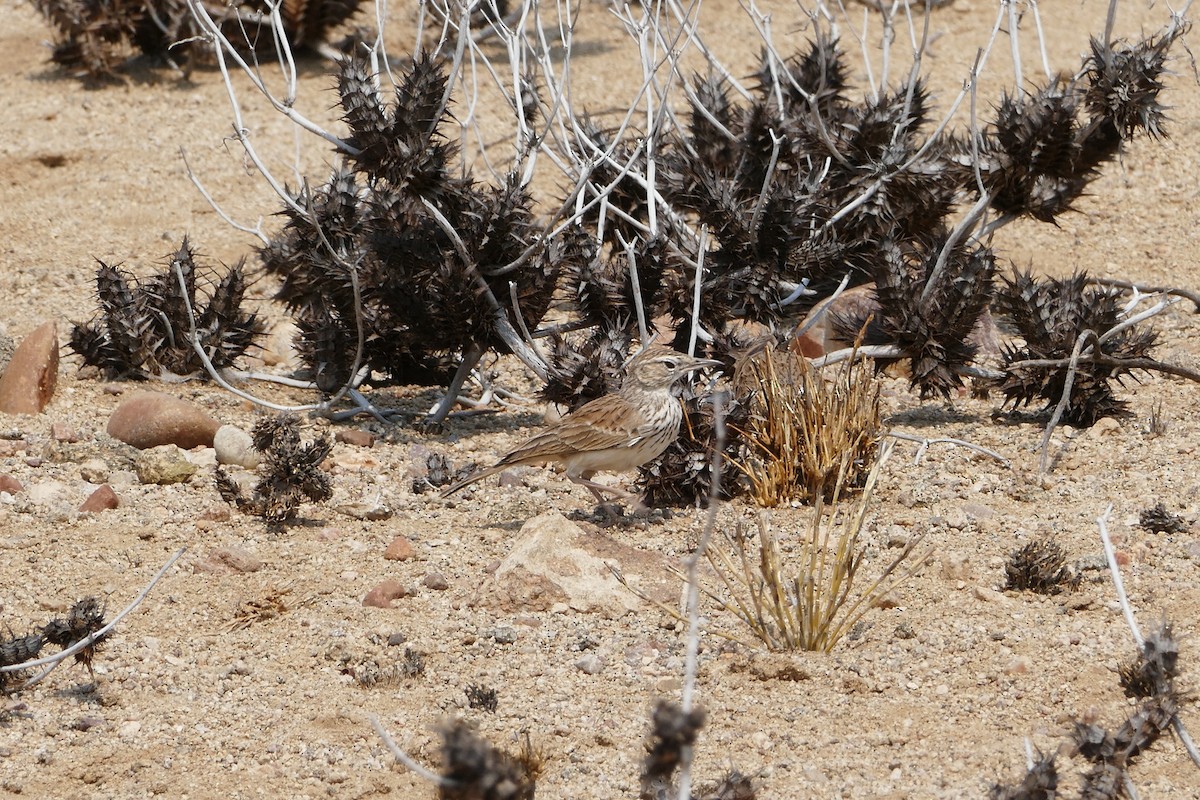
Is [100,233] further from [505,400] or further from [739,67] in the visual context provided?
[739,67]

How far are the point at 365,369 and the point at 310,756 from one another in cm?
340

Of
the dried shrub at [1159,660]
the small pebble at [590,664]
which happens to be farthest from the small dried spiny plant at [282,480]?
the dried shrub at [1159,660]

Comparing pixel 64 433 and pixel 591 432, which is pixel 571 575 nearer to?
pixel 591 432

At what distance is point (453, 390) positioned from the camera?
713 centimetres

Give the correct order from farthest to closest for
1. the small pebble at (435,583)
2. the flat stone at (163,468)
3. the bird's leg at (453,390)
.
Result: the bird's leg at (453,390), the flat stone at (163,468), the small pebble at (435,583)

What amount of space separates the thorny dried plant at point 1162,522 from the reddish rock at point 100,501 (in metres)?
4.08

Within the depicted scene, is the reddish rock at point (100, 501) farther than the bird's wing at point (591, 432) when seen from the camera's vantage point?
Yes

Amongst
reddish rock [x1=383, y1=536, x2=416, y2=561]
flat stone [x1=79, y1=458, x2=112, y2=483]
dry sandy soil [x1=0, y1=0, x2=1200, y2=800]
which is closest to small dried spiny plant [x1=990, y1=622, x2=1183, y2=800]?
dry sandy soil [x1=0, y1=0, x2=1200, y2=800]

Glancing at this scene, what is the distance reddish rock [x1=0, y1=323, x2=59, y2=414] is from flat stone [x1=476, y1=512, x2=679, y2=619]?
9.88ft

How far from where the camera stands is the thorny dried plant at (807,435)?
591cm

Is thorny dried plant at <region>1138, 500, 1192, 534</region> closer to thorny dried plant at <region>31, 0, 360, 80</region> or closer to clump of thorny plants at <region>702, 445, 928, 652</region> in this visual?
clump of thorny plants at <region>702, 445, 928, 652</region>

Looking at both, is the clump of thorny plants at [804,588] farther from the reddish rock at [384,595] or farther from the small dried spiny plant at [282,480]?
the small dried spiny plant at [282,480]

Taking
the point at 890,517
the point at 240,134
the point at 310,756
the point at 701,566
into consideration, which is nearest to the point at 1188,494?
the point at 890,517

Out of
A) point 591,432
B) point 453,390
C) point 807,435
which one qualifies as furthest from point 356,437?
point 807,435
